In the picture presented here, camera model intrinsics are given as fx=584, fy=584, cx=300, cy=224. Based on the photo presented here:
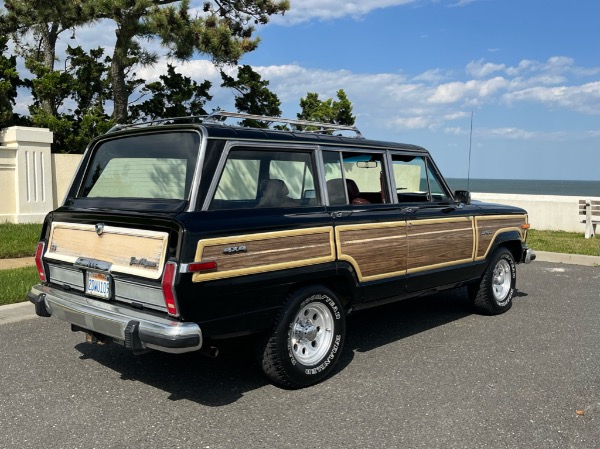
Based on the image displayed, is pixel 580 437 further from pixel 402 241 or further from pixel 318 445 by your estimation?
pixel 402 241

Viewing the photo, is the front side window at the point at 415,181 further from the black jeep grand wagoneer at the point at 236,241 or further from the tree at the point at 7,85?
the tree at the point at 7,85

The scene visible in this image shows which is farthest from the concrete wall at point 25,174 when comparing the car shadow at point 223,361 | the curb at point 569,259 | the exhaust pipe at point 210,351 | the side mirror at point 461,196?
the curb at point 569,259

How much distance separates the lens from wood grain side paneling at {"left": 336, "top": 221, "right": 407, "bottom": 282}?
4764mm

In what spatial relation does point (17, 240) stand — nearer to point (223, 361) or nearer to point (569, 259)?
point (223, 361)

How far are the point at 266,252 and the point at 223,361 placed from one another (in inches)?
56.7

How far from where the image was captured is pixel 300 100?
928 inches

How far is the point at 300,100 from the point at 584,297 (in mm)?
17224

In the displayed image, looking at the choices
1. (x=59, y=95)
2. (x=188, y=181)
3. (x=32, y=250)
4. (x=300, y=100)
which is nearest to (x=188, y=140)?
(x=188, y=181)

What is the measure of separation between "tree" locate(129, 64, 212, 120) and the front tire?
13984 millimetres

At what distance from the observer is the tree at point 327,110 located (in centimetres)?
2244

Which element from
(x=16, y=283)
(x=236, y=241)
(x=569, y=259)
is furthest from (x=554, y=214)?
(x=236, y=241)

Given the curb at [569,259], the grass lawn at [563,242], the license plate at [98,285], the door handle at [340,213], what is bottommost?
the curb at [569,259]

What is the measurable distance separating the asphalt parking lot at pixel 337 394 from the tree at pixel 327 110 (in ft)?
55.6

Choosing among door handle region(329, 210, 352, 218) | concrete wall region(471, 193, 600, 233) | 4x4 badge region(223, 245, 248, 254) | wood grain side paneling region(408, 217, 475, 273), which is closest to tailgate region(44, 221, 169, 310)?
4x4 badge region(223, 245, 248, 254)
